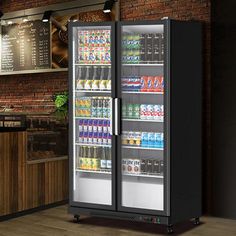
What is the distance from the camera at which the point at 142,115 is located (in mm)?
5219

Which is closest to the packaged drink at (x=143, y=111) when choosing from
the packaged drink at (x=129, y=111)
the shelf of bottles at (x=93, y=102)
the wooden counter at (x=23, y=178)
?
the packaged drink at (x=129, y=111)

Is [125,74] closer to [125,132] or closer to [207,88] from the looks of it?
Result: [125,132]

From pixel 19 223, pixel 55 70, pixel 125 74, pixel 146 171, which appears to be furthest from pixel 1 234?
pixel 55 70

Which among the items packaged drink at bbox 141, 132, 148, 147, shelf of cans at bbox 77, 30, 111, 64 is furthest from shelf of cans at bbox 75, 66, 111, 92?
packaged drink at bbox 141, 132, 148, 147

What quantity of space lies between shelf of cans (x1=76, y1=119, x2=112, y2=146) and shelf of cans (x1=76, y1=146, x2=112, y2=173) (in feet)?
0.36

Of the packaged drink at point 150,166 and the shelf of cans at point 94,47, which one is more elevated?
the shelf of cans at point 94,47

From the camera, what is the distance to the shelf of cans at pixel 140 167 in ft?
17.1

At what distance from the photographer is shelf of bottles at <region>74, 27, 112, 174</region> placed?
210 inches

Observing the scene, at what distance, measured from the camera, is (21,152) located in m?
5.63

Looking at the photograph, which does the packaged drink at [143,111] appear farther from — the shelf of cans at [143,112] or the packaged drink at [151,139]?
the packaged drink at [151,139]

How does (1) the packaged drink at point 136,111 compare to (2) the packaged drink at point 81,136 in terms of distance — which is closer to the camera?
(1) the packaged drink at point 136,111

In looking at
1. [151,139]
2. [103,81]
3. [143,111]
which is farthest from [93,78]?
[151,139]

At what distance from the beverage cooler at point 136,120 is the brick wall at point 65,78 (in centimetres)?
37

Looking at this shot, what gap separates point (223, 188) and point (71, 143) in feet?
5.85
